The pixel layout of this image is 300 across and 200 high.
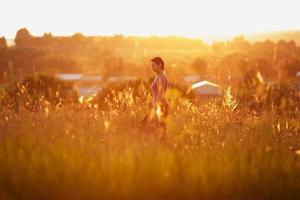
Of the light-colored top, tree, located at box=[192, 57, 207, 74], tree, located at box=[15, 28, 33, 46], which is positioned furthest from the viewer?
tree, located at box=[15, 28, 33, 46]

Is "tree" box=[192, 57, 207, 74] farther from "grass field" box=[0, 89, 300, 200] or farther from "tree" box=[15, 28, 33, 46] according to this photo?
"grass field" box=[0, 89, 300, 200]

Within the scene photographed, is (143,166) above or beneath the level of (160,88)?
beneath

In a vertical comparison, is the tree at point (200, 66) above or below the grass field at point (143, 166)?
below

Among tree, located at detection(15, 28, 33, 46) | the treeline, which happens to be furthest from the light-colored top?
tree, located at detection(15, 28, 33, 46)

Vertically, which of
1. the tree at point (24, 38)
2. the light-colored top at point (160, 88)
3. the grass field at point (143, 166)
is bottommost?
the tree at point (24, 38)

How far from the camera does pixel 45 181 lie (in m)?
5.97

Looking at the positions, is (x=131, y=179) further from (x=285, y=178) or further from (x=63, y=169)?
(x=285, y=178)

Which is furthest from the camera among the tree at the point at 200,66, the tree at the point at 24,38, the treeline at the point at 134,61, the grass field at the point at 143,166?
the tree at the point at 24,38

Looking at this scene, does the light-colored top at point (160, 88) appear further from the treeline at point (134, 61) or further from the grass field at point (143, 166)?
the treeline at point (134, 61)

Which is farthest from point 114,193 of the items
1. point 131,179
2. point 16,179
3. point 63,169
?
point 16,179

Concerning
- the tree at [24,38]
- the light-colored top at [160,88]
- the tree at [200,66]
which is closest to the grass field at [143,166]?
the light-colored top at [160,88]

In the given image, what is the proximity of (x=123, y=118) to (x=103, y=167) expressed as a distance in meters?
3.58

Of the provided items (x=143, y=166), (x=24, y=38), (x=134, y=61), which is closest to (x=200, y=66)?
(x=134, y=61)

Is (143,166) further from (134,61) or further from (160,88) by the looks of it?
(134,61)
